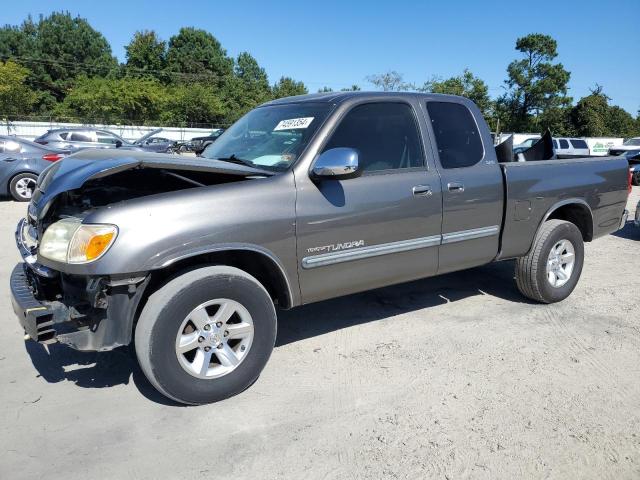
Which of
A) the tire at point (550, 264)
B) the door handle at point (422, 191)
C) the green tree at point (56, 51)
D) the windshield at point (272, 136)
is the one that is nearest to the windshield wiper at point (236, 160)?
the windshield at point (272, 136)

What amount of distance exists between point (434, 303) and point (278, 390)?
228cm

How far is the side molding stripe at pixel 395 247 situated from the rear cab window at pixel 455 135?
0.58 metres

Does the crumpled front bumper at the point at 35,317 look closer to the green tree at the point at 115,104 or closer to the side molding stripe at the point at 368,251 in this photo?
the side molding stripe at the point at 368,251

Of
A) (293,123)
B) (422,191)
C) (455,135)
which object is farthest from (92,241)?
(455,135)

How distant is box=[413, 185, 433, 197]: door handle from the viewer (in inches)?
154

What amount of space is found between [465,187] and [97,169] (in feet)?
9.12

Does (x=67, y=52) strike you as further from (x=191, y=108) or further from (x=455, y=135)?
(x=455, y=135)

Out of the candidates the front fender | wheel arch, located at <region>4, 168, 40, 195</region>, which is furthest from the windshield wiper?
wheel arch, located at <region>4, 168, 40, 195</region>

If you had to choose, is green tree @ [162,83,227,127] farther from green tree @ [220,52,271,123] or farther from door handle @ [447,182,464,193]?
door handle @ [447,182,464,193]

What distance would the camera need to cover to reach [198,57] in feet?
248

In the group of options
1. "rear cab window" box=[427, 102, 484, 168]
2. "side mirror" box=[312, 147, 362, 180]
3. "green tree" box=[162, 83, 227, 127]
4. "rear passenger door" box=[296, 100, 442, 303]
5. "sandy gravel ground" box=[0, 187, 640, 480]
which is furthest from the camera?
"green tree" box=[162, 83, 227, 127]

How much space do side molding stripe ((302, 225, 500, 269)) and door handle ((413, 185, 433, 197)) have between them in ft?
1.12

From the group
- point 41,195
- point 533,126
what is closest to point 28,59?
point 533,126

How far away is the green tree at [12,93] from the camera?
154 ft
